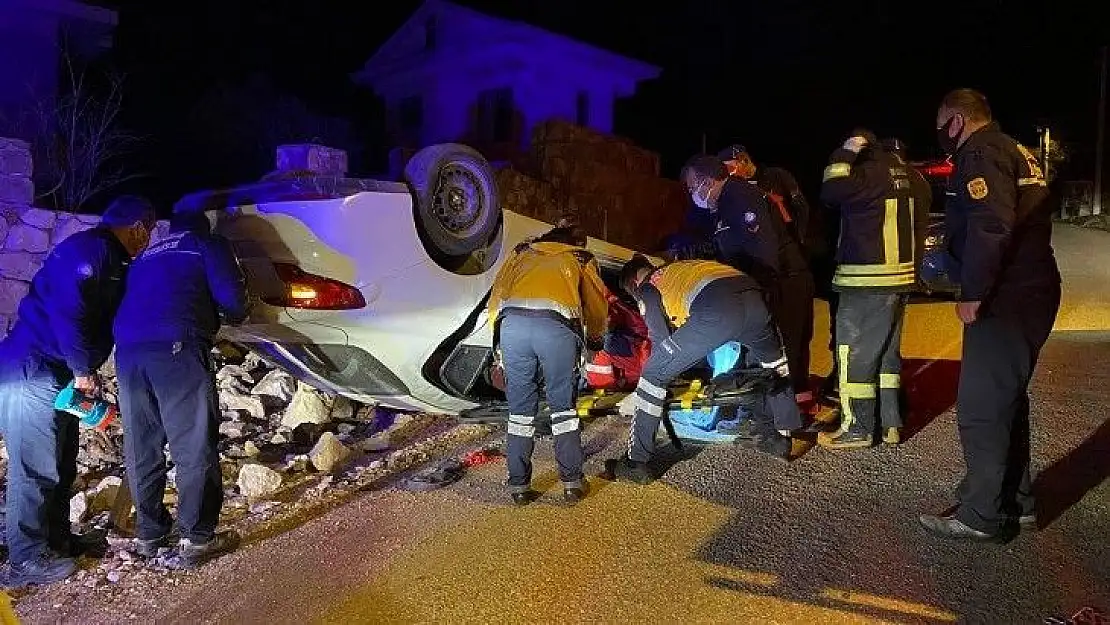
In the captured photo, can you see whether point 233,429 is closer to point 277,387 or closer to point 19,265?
point 277,387

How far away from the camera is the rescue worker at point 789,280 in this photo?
5.46 metres

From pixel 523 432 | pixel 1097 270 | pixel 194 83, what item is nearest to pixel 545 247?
pixel 523 432

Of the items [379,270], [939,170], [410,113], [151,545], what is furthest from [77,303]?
[410,113]

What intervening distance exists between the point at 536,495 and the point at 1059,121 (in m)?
27.2

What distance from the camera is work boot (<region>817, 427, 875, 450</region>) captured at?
17.0 ft

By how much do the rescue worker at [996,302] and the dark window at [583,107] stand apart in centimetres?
1911

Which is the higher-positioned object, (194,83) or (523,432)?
(194,83)

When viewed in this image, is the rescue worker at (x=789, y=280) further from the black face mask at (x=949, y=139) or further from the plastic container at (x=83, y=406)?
the plastic container at (x=83, y=406)

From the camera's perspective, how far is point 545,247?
182 inches

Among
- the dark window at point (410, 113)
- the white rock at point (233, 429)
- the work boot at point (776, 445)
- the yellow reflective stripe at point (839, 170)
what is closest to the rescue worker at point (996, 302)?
the yellow reflective stripe at point (839, 170)

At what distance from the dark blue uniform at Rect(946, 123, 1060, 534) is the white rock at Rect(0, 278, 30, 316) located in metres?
6.62

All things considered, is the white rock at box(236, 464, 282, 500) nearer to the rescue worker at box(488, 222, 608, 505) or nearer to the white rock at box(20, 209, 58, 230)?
the rescue worker at box(488, 222, 608, 505)

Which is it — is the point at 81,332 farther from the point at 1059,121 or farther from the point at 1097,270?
the point at 1059,121

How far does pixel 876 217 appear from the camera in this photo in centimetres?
504
